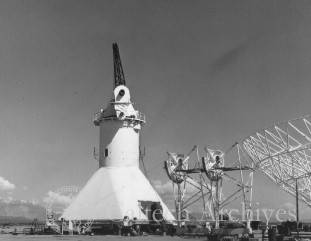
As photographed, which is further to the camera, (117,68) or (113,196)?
(117,68)

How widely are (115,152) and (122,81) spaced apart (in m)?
12.3

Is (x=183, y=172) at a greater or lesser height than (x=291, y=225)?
greater

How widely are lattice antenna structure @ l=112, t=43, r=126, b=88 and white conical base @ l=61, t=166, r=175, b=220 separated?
1394cm

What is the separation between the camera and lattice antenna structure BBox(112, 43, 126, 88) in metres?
77.8

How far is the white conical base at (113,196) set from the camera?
65.4 metres

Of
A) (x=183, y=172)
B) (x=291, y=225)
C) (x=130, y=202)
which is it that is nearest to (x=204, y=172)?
(x=183, y=172)

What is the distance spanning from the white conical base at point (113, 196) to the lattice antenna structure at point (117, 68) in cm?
1394

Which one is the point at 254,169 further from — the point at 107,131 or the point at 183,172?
the point at 107,131

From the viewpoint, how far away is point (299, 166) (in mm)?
56062

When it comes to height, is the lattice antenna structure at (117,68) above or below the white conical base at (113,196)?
above

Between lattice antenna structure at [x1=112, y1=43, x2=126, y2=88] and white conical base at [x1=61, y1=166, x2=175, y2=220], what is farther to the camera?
lattice antenna structure at [x1=112, y1=43, x2=126, y2=88]

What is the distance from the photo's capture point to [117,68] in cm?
7806

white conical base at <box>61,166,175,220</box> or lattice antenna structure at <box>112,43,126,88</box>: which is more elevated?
lattice antenna structure at <box>112,43,126,88</box>

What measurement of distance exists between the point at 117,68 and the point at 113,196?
21214 millimetres
